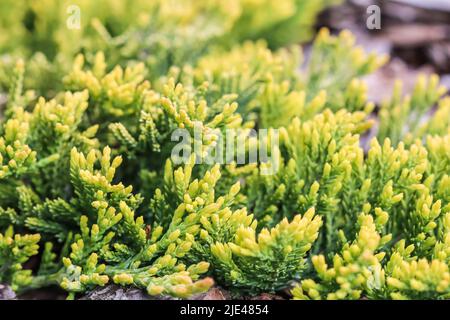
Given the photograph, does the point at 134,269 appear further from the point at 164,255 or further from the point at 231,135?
the point at 231,135

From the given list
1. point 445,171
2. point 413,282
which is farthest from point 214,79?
point 413,282

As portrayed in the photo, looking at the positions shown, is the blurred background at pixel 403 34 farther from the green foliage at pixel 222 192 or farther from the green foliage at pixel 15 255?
the green foliage at pixel 15 255

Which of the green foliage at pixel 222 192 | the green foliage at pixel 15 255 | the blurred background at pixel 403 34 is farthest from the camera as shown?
the blurred background at pixel 403 34

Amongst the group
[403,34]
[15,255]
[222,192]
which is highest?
[403,34]

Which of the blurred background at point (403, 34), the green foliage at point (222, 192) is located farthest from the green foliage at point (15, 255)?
the blurred background at point (403, 34)

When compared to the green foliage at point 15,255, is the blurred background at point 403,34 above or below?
above

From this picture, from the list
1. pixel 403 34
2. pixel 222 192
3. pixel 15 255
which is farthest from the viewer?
pixel 403 34

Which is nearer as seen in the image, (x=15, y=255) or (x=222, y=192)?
(x=15, y=255)

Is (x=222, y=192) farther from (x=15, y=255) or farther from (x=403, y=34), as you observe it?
(x=403, y=34)

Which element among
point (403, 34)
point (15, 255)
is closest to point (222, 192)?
point (15, 255)

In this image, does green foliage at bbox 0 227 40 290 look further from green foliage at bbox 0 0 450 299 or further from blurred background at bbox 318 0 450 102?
blurred background at bbox 318 0 450 102

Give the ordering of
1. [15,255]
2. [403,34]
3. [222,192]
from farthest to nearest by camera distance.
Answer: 1. [403,34]
2. [222,192]
3. [15,255]
